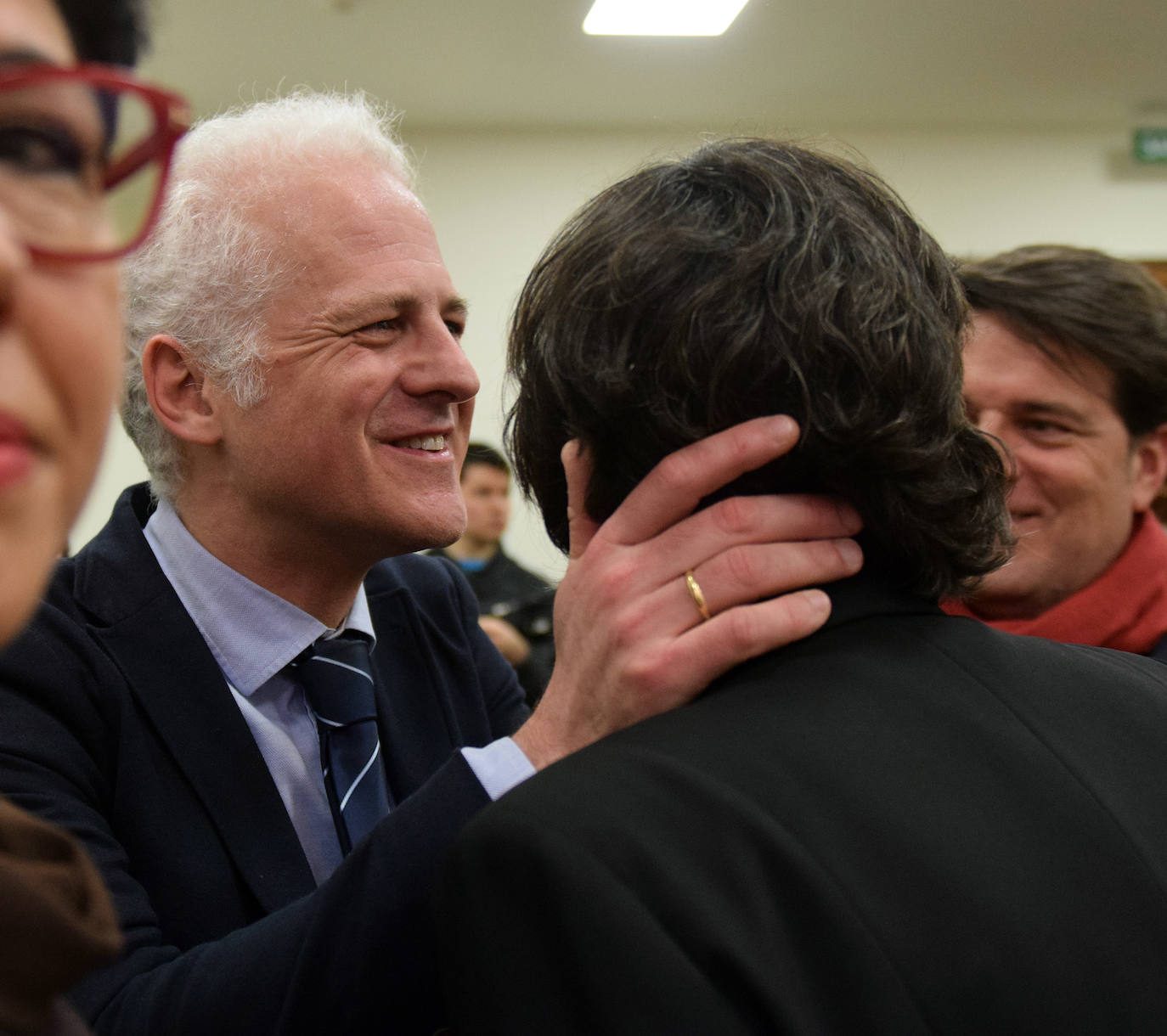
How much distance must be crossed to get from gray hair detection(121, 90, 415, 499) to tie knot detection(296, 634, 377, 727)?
35 centimetres

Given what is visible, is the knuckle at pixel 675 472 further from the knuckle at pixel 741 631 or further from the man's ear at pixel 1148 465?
the man's ear at pixel 1148 465

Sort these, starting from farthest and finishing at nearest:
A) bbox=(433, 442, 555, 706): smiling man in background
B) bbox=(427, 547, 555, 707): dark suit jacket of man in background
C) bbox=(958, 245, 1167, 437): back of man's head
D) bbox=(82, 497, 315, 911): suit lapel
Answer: bbox=(433, 442, 555, 706): smiling man in background
bbox=(427, 547, 555, 707): dark suit jacket of man in background
bbox=(958, 245, 1167, 437): back of man's head
bbox=(82, 497, 315, 911): suit lapel

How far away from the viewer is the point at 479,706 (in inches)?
68.0

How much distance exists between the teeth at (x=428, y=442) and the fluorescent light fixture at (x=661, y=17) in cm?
353

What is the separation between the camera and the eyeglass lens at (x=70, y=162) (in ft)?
1.87

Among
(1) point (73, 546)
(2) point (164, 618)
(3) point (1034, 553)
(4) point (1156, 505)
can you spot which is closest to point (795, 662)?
(2) point (164, 618)

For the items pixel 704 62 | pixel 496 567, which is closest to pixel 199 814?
pixel 496 567

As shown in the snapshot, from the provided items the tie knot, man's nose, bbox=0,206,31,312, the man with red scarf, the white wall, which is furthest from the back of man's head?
the white wall

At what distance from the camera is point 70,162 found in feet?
1.95

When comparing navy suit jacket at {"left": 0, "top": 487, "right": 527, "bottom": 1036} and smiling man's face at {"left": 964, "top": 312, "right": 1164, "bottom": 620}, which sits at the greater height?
smiling man's face at {"left": 964, "top": 312, "right": 1164, "bottom": 620}

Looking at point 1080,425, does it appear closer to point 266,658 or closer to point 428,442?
point 428,442

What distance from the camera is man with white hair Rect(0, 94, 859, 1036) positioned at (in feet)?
3.28

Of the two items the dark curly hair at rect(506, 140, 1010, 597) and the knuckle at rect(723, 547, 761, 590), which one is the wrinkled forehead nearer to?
the dark curly hair at rect(506, 140, 1010, 597)

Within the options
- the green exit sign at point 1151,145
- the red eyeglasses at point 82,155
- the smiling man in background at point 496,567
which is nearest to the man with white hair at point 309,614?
the red eyeglasses at point 82,155
